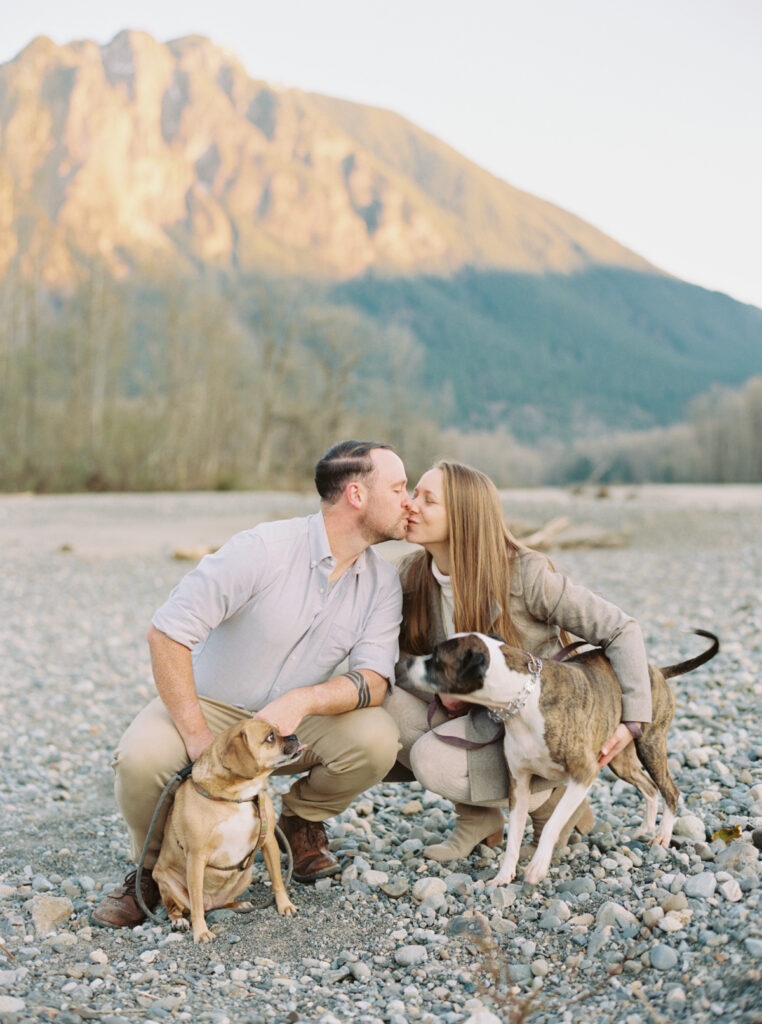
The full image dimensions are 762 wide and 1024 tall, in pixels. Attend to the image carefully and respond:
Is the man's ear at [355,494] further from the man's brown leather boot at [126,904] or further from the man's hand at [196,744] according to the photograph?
the man's brown leather boot at [126,904]

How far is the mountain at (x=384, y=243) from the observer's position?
436 feet

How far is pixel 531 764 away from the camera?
13.0 ft

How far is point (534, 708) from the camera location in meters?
3.86

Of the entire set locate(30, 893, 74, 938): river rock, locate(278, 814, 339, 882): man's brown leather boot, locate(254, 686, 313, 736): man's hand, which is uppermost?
locate(254, 686, 313, 736): man's hand

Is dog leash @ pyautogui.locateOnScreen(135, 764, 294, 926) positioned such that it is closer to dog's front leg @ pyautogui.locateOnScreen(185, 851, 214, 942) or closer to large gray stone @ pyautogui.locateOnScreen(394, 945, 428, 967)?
dog's front leg @ pyautogui.locateOnScreen(185, 851, 214, 942)

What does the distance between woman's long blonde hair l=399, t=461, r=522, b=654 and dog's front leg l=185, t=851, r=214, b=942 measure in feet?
4.95

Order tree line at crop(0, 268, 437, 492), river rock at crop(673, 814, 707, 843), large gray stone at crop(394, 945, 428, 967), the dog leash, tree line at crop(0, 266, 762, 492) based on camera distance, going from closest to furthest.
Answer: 1. large gray stone at crop(394, 945, 428, 967)
2. the dog leash
3. river rock at crop(673, 814, 707, 843)
4. tree line at crop(0, 268, 437, 492)
5. tree line at crop(0, 266, 762, 492)

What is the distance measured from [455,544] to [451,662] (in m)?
0.62

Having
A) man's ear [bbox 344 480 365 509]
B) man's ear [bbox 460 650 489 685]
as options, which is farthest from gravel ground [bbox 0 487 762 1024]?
man's ear [bbox 344 480 365 509]

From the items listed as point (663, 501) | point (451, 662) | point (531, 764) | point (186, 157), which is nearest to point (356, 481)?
point (451, 662)

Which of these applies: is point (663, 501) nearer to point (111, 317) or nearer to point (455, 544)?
point (111, 317)

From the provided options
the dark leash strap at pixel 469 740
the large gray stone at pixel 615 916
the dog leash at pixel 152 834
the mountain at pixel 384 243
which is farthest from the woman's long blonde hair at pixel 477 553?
the mountain at pixel 384 243

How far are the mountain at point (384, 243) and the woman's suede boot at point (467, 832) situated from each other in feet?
363

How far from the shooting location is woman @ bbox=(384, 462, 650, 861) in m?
4.17
